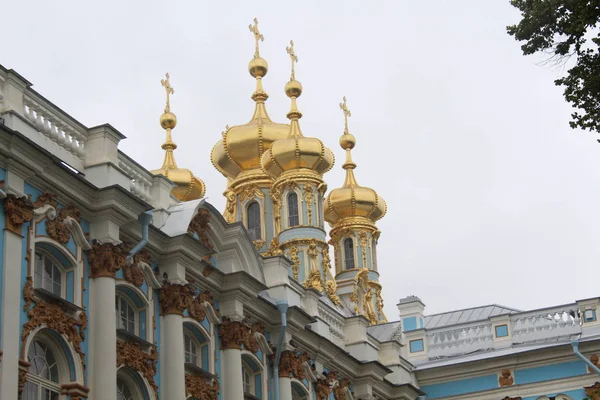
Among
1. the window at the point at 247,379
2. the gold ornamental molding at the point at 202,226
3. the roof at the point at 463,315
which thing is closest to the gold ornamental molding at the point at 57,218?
the gold ornamental molding at the point at 202,226

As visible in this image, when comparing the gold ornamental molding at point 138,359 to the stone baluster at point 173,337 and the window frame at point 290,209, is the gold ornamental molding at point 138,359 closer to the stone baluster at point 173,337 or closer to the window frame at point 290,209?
the stone baluster at point 173,337

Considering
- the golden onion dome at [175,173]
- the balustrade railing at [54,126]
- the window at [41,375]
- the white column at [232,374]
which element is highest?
the golden onion dome at [175,173]

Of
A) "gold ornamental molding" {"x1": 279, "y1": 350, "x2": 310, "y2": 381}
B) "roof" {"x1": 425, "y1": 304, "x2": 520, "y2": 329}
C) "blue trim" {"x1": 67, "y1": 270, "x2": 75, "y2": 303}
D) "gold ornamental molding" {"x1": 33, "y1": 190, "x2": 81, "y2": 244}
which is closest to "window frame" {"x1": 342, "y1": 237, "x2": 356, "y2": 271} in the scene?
"roof" {"x1": 425, "y1": 304, "x2": 520, "y2": 329}

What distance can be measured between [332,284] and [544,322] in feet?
36.6

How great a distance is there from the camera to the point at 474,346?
1272 inches

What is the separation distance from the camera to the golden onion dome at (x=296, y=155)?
40906 mm

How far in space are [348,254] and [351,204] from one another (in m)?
1.78

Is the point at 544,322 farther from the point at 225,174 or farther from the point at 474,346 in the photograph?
the point at 225,174

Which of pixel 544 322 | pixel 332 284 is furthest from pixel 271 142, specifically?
pixel 544 322

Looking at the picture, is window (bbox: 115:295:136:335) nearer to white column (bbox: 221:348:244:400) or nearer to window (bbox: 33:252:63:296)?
window (bbox: 33:252:63:296)

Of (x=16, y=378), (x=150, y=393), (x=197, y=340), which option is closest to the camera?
(x=16, y=378)

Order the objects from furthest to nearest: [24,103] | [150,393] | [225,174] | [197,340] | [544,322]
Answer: [225,174], [544,322], [197,340], [150,393], [24,103]

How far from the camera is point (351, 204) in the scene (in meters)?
45.8

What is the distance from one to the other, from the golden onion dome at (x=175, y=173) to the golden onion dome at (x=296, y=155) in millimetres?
2370
